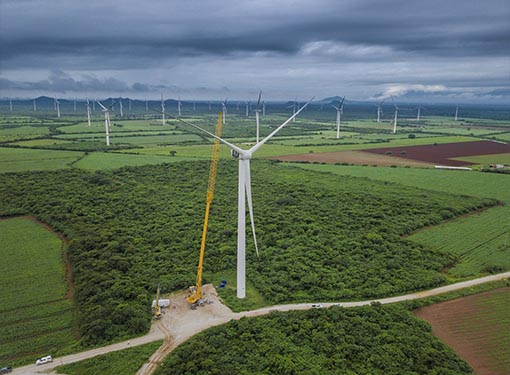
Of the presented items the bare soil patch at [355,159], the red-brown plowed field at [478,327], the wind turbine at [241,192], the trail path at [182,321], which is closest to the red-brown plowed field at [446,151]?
the bare soil patch at [355,159]

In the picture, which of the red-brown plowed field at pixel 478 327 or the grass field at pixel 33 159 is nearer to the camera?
the red-brown plowed field at pixel 478 327

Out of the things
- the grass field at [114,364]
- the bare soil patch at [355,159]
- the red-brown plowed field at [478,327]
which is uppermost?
the bare soil patch at [355,159]

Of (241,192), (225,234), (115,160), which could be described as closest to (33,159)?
(115,160)

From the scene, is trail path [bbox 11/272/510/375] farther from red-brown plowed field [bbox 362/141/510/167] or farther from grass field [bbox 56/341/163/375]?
red-brown plowed field [bbox 362/141/510/167]

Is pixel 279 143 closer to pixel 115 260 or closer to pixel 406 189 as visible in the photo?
pixel 406 189

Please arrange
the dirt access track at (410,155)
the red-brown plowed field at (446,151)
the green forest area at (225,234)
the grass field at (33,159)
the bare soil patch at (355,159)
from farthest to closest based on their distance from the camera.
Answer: the red-brown plowed field at (446,151) < the dirt access track at (410,155) < the bare soil patch at (355,159) < the grass field at (33,159) < the green forest area at (225,234)

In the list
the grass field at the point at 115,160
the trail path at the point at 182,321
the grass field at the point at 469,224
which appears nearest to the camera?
the trail path at the point at 182,321

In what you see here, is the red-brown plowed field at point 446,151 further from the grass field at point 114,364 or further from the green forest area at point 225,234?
the grass field at point 114,364
